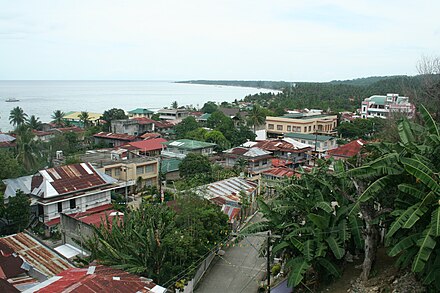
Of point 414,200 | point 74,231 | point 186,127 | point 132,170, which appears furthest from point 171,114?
point 414,200

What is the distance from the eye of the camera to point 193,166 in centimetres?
3098

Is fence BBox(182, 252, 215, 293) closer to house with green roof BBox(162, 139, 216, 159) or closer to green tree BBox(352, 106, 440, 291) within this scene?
green tree BBox(352, 106, 440, 291)

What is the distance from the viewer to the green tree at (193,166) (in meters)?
31.0

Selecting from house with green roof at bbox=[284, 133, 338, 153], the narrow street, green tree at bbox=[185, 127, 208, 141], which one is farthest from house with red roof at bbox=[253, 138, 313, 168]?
the narrow street

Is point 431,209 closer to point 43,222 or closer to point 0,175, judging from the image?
point 43,222

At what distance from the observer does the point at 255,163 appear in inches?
1385

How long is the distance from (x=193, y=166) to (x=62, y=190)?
37.1ft

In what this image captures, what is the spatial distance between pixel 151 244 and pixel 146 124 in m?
45.1

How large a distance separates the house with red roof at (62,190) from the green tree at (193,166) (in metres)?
7.62

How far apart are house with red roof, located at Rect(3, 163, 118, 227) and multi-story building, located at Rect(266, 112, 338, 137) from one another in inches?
1418

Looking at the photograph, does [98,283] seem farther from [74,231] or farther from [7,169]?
[7,169]

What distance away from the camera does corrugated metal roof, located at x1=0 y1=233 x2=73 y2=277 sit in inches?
582

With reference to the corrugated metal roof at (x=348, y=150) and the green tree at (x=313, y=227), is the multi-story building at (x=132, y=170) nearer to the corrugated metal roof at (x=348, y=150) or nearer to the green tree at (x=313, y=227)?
the corrugated metal roof at (x=348, y=150)

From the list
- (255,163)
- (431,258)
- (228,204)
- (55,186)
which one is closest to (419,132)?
(431,258)
